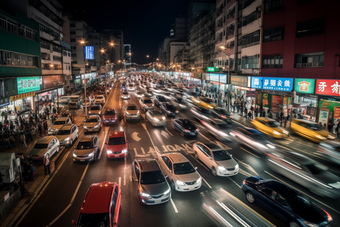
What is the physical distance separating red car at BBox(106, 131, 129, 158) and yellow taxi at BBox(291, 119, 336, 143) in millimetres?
16599

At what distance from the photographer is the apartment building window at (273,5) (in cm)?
2759

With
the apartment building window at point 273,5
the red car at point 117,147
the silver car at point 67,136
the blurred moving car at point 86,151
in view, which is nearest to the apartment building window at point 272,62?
the apartment building window at point 273,5

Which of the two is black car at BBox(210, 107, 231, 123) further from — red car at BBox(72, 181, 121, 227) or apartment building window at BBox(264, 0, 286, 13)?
red car at BBox(72, 181, 121, 227)

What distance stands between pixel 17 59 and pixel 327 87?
30837 mm

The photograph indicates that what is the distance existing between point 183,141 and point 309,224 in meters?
12.7

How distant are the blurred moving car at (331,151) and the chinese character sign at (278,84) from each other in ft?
31.4

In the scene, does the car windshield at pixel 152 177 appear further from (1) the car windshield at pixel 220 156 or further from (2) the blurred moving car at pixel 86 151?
(2) the blurred moving car at pixel 86 151

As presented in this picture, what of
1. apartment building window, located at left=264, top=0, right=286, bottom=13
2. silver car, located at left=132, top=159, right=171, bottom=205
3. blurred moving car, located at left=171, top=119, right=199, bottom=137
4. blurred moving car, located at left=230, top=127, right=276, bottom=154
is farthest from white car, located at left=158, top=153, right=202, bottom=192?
apartment building window, located at left=264, top=0, right=286, bottom=13

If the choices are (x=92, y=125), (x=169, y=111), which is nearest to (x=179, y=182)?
(x=92, y=125)

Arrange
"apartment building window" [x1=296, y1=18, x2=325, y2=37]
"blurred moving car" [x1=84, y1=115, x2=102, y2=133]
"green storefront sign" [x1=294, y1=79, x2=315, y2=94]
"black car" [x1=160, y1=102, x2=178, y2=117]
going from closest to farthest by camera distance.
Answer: "blurred moving car" [x1=84, y1=115, x2=102, y2=133]
"apartment building window" [x1=296, y1=18, x2=325, y2=37]
"green storefront sign" [x1=294, y1=79, x2=315, y2=94]
"black car" [x1=160, y1=102, x2=178, y2=117]

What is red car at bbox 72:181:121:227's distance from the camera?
7.87 m

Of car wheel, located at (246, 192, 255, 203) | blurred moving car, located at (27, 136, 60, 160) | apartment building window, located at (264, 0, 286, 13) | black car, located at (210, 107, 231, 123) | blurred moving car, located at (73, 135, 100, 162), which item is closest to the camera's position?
car wheel, located at (246, 192, 255, 203)

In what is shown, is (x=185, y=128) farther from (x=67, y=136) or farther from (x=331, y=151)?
(x=331, y=151)

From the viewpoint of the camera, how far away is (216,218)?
31.6 feet
